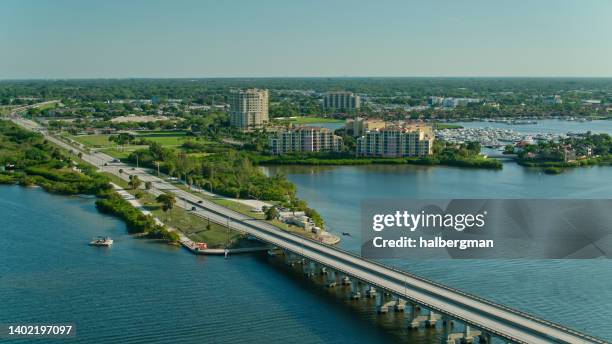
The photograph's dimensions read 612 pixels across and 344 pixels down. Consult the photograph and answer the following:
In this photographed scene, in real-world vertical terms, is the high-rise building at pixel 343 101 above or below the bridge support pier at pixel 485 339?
above

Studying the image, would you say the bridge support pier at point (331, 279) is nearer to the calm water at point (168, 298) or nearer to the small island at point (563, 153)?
the calm water at point (168, 298)

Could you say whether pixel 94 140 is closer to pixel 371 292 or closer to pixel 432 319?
pixel 371 292

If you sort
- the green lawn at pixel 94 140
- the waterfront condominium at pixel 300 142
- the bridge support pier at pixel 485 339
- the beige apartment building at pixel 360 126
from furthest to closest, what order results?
the beige apartment building at pixel 360 126, the green lawn at pixel 94 140, the waterfront condominium at pixel 300 142, the bridge support pier at pixel 485 339

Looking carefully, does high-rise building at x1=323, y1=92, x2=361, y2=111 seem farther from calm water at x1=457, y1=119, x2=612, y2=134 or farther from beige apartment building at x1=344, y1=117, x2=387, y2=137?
beige apartment building at x1=344, y1=117, x2=387, y2=137

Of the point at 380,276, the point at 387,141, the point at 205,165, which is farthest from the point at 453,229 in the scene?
the point at 387,141

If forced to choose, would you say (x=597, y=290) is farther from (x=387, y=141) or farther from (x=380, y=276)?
(x=387, y=141)

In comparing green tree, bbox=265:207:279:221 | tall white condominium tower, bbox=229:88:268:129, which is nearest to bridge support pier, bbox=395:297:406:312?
green tree, bbox=265:207:279:221

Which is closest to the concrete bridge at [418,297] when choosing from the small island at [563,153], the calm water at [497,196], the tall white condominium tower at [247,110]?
the calm water at [497,196]
